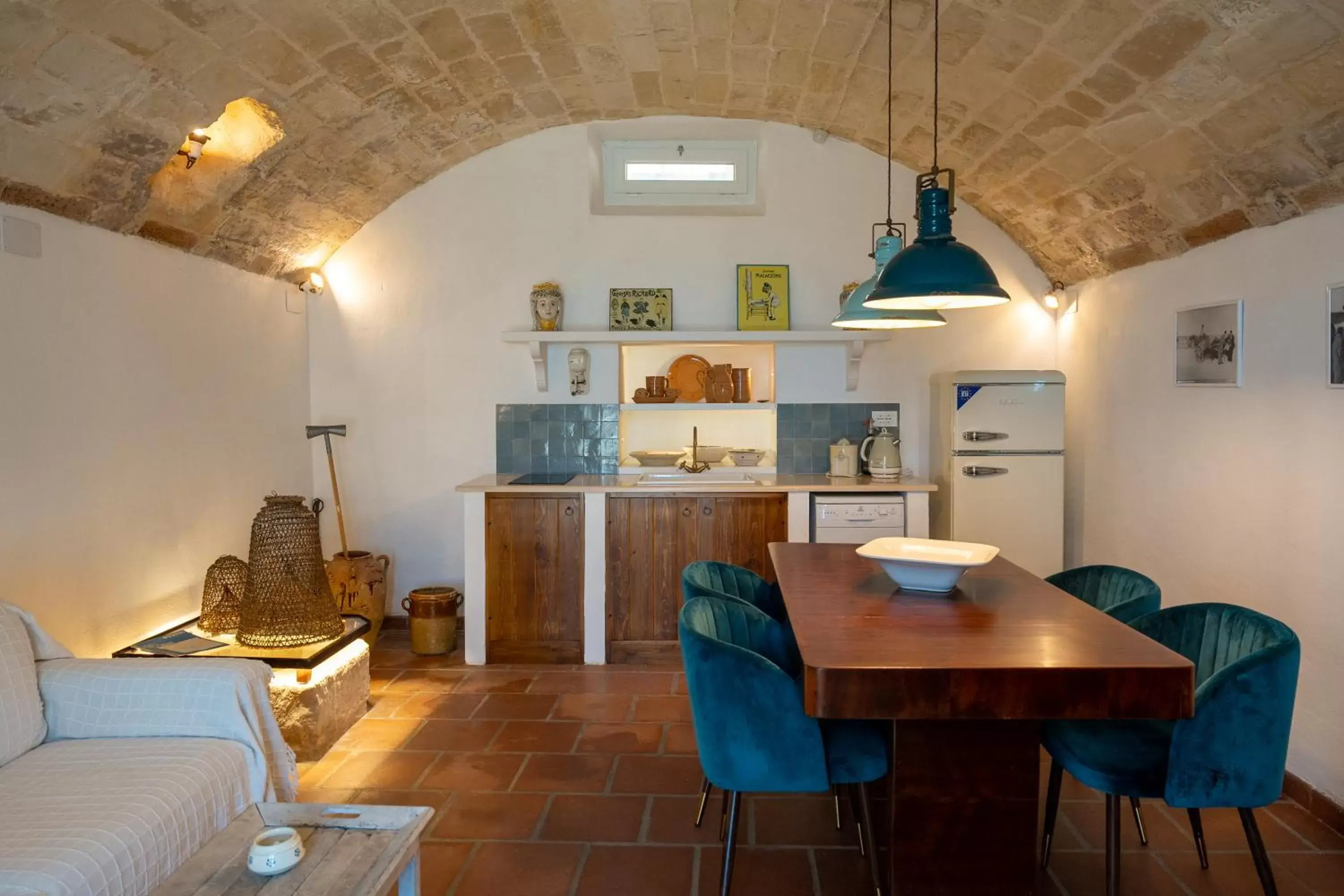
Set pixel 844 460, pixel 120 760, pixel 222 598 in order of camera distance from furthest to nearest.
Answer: pixel 844 460 < pixel 222 598 < pixel 120 760

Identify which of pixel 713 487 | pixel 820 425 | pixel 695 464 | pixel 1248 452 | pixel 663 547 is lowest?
pixel 663 547

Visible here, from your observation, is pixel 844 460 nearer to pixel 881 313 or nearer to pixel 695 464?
pixel 695 464

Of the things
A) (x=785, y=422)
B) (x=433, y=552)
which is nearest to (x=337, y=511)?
(x=433, y=552)

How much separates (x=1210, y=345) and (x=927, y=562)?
192 cm

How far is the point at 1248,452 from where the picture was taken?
134 inches

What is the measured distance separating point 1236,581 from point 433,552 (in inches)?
164

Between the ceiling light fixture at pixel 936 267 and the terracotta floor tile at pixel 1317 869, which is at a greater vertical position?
the ceiling light fixture at pixel 936 267

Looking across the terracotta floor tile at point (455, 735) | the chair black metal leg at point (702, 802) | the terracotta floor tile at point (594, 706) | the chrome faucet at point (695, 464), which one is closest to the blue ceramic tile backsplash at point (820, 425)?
the chrome faucet at point (695, 464)

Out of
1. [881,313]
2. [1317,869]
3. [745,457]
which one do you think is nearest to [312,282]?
[745,457]

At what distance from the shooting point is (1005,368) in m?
5.35

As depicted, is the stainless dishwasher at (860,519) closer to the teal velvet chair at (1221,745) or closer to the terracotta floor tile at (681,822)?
the terracotta floor tile at (681,822)

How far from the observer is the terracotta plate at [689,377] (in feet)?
17.9

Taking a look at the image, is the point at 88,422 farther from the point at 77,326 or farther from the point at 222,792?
the point at 222,792

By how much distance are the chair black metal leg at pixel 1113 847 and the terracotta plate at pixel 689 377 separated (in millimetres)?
3516
